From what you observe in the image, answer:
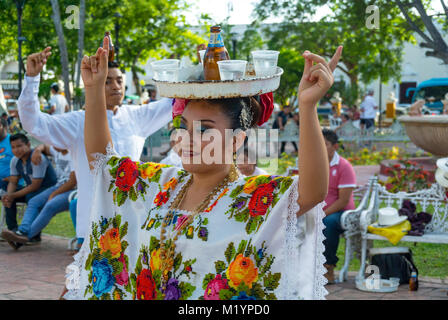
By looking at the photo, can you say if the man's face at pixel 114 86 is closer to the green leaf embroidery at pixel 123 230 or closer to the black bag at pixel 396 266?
the green leaf embroidery at pixel 123 230

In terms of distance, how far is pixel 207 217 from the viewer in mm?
2473

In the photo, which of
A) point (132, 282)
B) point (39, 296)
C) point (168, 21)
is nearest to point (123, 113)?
point (39, 296)

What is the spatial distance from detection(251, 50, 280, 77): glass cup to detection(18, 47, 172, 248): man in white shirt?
1.87m

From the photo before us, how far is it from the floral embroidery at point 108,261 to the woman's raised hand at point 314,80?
3.48ft

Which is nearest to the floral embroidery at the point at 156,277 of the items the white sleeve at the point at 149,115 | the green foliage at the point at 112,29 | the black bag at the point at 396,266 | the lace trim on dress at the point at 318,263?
the lace trim on dress at the point at 318,263

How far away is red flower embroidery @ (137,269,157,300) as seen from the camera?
99.6 inches

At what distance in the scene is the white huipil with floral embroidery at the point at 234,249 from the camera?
92.7 inches

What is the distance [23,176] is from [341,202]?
175 inches

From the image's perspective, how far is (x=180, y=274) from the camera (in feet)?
8.02

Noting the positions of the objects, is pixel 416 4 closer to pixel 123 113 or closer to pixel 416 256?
pixel 416 256

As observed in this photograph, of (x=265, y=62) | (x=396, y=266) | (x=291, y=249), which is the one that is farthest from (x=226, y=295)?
(x=396, y=266)

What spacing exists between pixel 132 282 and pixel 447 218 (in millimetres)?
4275

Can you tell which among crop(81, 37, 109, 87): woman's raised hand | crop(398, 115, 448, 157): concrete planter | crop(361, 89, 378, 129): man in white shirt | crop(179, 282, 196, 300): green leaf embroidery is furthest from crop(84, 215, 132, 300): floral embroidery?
crop(361, 89, 378, 129): man in white shirt
